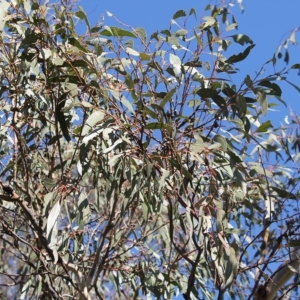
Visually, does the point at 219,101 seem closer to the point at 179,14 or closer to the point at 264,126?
the point at 264,126

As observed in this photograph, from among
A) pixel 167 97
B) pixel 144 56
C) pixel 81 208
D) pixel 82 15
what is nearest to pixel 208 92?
pixel 167 97

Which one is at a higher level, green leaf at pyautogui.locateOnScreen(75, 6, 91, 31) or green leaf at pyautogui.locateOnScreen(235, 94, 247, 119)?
green leaf at pyautogui.locateOnScreen(75, 6, 91, 31)

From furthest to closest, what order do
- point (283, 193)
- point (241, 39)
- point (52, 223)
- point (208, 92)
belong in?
point (283, 193) < point (241, 39) < point (208, 92) < point (52, 223)

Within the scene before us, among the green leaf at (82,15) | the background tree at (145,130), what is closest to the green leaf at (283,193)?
the background tree at (145,130)

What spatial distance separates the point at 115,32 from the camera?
99.3 inches

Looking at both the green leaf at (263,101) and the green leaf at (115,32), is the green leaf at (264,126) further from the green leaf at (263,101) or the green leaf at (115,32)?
the green leaf at (115,32)

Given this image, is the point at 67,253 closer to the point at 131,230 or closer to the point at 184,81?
the point at 131,230

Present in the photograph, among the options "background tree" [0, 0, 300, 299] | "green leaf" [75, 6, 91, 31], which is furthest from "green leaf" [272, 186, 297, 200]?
"green leaf" [75, 6, 91, 31]

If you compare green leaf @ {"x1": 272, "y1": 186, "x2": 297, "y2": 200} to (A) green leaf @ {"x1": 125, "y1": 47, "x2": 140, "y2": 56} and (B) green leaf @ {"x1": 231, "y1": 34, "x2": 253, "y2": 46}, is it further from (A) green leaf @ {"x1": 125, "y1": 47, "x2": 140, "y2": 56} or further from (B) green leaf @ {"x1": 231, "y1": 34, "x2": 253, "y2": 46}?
(A) green leaf @ {"x1": 125, "y1": 47, "x2": 140, "y2": 56}

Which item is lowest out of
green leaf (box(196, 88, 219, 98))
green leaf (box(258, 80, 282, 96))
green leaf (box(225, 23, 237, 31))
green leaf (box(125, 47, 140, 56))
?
green leaf (box(196, 88, 219, 98))

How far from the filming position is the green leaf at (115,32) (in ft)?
8.27

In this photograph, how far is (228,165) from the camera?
249 centimetres

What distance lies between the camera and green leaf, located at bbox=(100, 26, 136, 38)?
2521 mm

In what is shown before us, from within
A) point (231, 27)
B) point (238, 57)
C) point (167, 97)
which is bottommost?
point (167, 97)
